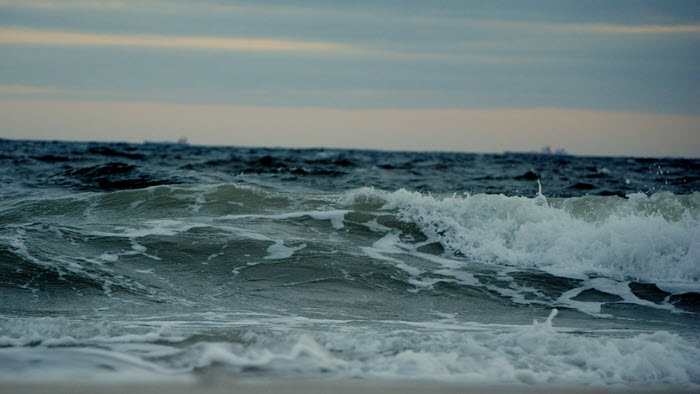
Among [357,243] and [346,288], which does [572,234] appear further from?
[346,288]

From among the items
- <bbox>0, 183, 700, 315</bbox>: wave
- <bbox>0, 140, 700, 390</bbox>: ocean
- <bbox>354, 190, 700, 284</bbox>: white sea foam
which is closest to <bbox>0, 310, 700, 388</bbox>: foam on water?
<bbox>0, 140, 700, 390</bbox>: ocean

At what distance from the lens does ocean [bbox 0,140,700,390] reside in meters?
3.62

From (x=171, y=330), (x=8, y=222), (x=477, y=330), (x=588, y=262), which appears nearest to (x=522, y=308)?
(x=477, y=330)

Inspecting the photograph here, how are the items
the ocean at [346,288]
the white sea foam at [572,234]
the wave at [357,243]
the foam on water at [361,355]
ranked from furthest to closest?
the white sea foam at [572,234], the wave at [357,243], the ocean at [346,288], the foam on water at [361,355]

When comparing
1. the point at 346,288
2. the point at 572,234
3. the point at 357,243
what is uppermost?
the point at 572,234

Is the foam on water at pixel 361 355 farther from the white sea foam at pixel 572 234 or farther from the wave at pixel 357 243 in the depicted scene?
the white sea foam at pixel 572 234

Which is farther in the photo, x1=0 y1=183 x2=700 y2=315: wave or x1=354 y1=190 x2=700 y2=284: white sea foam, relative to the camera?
x1=354 y1=190 x2=700 y2=284: white sea foam

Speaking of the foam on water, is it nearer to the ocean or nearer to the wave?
the ocean

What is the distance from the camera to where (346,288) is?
20.0 ft

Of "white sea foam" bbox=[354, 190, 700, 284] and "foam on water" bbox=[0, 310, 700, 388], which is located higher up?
"white sea foam" bbox=[354, 190, 700, 284]

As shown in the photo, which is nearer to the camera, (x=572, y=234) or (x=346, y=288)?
(x=346, y=288)

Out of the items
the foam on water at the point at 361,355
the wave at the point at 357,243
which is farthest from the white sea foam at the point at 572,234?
the foam on water at the point at 361,355

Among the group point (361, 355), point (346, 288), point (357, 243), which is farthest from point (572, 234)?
point (361, 355)

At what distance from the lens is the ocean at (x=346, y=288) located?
11.9ft
